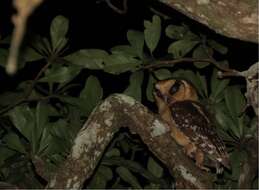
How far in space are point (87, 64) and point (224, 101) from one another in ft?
2.70

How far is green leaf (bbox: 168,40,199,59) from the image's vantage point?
7.68 feet

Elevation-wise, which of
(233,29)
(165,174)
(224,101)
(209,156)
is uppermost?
(233,29)

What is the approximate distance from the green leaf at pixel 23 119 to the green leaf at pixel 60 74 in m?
0.20

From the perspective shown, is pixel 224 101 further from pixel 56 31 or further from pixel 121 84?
pixel 121 84

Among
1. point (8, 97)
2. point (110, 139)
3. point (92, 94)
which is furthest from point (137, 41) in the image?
point (110, 139)

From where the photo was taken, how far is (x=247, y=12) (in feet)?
3.69

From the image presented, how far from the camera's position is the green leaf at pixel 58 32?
7.73 feet

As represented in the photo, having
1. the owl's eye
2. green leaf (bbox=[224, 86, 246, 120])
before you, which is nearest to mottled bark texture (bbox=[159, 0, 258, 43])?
green leaf (bbox=[224, 86, 246, 120])

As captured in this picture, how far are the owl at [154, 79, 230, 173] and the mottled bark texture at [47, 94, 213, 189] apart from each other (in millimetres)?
790

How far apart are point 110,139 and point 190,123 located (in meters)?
1.21

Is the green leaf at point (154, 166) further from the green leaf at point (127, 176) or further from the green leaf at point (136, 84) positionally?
the green leaf at point (136, 84)

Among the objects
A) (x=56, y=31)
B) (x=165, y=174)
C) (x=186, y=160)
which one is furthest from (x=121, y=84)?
(x=186, y=160)

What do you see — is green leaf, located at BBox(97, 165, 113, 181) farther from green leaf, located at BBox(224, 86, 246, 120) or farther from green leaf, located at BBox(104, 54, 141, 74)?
green leaf, located at BBox(224, 86, 246, 120)

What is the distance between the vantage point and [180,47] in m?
2.36
